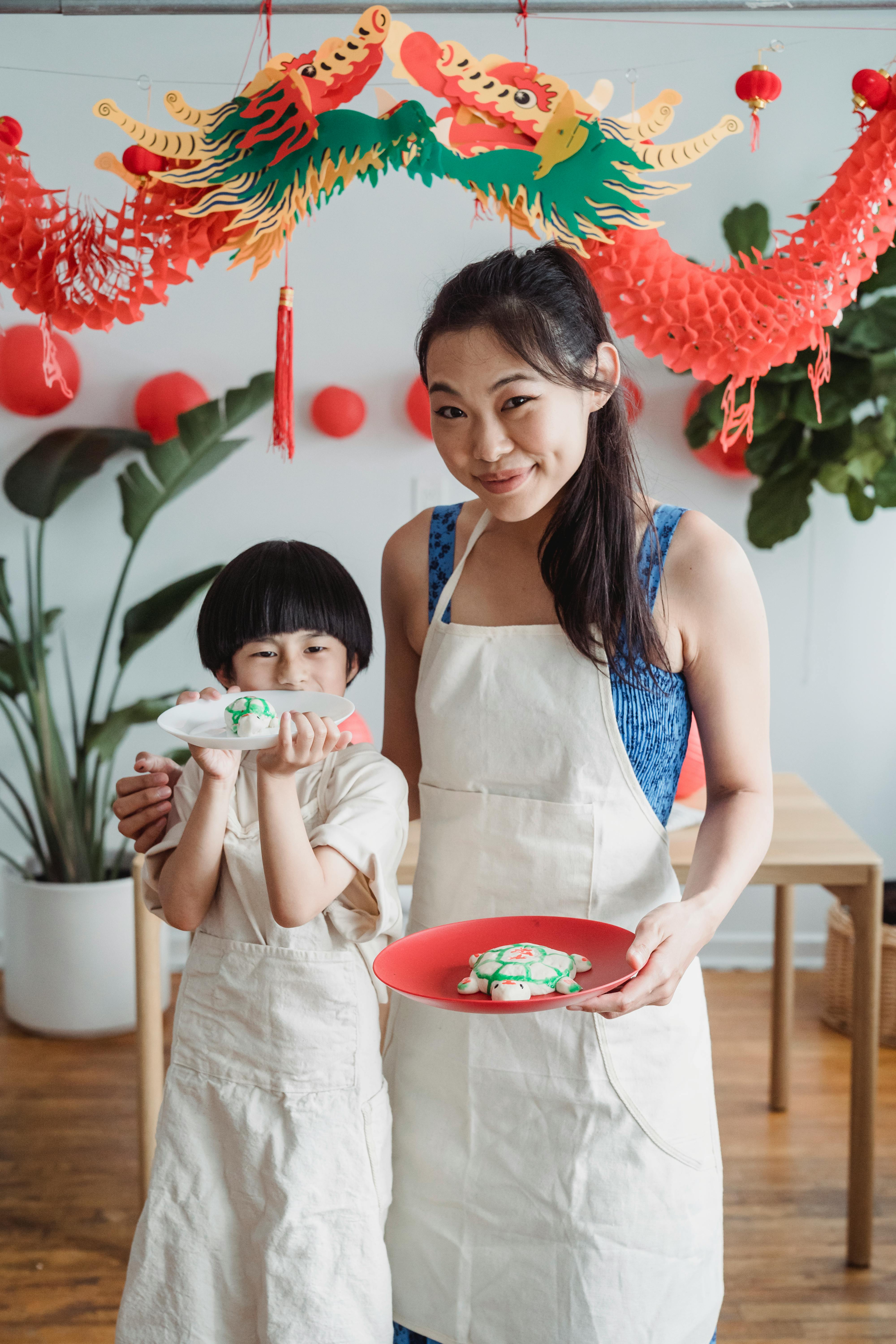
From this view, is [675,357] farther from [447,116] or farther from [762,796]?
[762,796]

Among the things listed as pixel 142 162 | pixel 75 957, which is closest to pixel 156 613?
pixel 75 957

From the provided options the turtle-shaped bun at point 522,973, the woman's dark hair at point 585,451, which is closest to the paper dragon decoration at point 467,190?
the woman's dark hair at point 585,451

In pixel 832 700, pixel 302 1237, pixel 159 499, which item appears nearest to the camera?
pixel 302 1237

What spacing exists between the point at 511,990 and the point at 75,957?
7.49ft

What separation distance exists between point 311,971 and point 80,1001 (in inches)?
80.3

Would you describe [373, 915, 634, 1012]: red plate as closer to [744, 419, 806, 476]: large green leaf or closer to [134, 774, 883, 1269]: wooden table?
[134, 774, 883, 1269]: wooden table

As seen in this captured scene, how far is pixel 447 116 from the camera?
1.19 metres

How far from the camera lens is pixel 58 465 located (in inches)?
116

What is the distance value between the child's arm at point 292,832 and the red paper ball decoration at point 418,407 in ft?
7.23

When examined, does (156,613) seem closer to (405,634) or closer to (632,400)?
(405,634)

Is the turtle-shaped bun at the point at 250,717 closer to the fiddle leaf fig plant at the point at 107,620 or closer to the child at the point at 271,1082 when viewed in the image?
the child at the point at 271,1082

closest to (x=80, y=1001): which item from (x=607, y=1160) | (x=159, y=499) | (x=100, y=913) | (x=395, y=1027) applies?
(x=100, y=913)

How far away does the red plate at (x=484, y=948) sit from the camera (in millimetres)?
1031

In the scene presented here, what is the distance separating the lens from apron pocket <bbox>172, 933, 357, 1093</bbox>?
1.16 m
